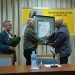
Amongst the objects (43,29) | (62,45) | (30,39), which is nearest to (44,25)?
(43,29)

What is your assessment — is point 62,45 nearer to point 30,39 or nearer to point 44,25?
point 30,39

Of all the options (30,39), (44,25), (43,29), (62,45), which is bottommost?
(62,45)

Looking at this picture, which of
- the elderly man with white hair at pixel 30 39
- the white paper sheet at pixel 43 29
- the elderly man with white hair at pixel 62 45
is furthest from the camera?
the white paper sheet at pixel 43 29

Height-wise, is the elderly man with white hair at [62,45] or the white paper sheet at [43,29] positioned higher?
the white paper sheet at [43,29]

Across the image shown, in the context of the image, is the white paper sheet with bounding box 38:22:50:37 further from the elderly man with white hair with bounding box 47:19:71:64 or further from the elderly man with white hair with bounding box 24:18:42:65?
the elderly man with white hair with bounding box 47:19:71:64

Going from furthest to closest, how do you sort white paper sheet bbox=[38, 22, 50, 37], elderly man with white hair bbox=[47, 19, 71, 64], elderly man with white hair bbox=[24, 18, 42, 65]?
white paper sheet bbox=[38, 22, 50, 37], elderly man with white hair bbox=[24, 18, 42, 65], elderly man with white hair bbox=[47, 19, 71, 64]

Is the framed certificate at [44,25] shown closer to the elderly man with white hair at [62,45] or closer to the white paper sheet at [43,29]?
the white paper sheet at [43,29]

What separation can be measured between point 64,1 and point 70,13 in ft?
1.68

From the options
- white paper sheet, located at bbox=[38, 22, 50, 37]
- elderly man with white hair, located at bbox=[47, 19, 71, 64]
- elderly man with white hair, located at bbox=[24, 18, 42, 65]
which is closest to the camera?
elderly man with white hair, located at bbox=[47, 19, 71, 64]

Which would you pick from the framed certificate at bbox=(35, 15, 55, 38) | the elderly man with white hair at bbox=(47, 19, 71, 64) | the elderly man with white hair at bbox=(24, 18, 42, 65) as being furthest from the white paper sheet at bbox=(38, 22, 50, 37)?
the elderly man with white hair at bbox=(47, 19, 71, 64)

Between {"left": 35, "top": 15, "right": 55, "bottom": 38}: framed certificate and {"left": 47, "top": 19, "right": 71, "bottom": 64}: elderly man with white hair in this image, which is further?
{"left": 35, "top": 15, "right": 55, "bottom": 38}: framed certificate

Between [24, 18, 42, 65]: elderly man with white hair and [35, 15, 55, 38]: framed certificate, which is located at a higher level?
[35, 15, 55, 38]: framed certificate

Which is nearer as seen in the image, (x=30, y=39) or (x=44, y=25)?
(x=30, y=39)

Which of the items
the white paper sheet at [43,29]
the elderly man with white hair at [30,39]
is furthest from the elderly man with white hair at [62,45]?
the white paper sheet at [43,29]
